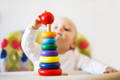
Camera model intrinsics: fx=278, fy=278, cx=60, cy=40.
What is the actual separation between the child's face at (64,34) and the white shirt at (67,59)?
0.08 feet

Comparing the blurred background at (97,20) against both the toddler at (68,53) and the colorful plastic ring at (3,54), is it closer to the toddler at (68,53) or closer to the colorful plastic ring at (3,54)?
the colorful plastic ring at (3,54)

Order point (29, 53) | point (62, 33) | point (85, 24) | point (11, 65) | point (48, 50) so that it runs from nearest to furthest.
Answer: point (48, 50) → point (29, 53) → point (62, 33) → point (11, 65) → point (85, 24)

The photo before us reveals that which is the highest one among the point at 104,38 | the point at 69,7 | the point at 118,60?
the point at 69,7

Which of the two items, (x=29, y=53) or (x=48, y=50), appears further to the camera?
(x=29, y=53)

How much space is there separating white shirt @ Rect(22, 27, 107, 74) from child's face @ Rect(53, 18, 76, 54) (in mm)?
25

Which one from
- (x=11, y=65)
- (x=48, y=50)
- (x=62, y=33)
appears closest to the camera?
(x=48, y=50)

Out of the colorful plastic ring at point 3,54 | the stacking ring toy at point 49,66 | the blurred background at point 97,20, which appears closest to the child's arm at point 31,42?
the stacking ring toy at point 49,66

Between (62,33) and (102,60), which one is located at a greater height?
(62,33)

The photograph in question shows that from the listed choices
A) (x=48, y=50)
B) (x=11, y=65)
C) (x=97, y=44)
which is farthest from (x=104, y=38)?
(x=48, y=50)

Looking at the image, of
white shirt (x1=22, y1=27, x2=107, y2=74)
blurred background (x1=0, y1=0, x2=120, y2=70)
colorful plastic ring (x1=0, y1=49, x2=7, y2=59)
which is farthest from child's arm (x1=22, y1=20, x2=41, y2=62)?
blurred background (x1=0, y1=0, x2=120, y2=70)

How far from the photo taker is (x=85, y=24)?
1424mm

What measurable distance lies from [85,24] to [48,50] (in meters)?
0.84

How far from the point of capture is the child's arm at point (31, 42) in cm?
67

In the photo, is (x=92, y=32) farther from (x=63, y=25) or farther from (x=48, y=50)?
(x=48, y=50)
